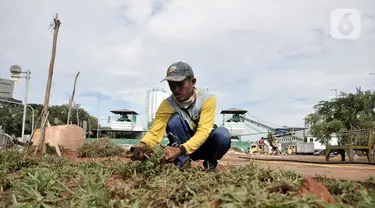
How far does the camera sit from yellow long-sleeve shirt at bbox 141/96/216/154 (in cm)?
295

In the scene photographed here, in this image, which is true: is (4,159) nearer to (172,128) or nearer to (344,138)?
(172,128)

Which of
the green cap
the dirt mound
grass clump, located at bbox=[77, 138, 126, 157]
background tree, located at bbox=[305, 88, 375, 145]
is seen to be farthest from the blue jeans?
background tree, located at bbox=[305, 88, 375, 145]

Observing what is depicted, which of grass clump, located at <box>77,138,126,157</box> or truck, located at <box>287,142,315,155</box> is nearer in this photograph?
grass clump, located at <box>77,138,126,157</box>

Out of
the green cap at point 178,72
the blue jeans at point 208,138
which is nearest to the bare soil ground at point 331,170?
the blue jeans at point 208,138

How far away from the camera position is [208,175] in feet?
7.43

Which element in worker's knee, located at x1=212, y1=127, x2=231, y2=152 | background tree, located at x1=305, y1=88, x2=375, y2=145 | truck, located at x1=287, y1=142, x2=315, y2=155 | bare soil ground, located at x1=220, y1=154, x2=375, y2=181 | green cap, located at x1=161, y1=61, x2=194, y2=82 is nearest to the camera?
bare soil ground, located at x1=220, y1=154, x2=375, y2=181

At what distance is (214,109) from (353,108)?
97.0ft

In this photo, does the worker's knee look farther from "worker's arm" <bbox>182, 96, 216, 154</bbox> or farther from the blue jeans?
"worker's arm" <bbox>182, 96, 216, 154</bbox>

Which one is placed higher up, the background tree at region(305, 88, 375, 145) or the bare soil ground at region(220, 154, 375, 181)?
the background tree at region(305, 88, 375, 145)

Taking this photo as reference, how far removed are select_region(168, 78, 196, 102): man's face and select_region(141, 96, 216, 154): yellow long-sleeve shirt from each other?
0.65 feet

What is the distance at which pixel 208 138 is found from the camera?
3500 mm

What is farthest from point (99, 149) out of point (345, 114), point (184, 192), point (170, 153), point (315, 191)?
point (345, 114)

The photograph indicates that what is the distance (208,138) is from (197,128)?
0.24 m

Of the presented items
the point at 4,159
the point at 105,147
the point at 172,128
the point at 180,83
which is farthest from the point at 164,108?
the point at 105,147
